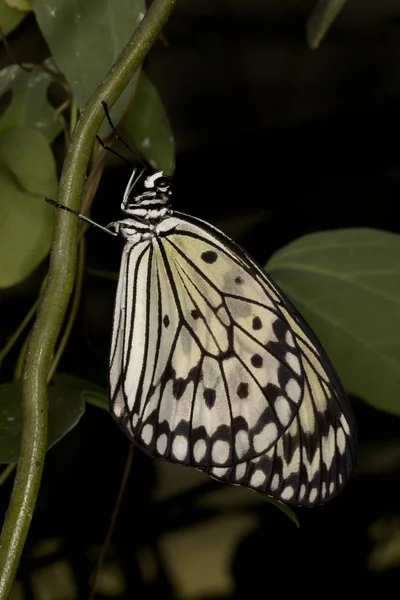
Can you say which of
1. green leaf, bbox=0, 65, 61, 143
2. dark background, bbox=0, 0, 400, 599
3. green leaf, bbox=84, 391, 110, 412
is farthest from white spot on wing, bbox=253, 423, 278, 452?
dark background, bbox=0, 0, 400, 599

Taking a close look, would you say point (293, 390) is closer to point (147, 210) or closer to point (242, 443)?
point (242, 443)

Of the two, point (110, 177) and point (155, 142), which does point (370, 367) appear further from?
point (110, 177)

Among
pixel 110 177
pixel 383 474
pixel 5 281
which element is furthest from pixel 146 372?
pixel 383 474

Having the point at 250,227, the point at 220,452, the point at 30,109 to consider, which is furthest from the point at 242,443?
the point at 250,227

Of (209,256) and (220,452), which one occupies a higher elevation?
(209,256)

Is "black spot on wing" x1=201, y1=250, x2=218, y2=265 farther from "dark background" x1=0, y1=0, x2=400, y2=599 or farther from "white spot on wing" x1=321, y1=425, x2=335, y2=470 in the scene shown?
"dark background" x1=0, y1=0, x2=400, y2=599

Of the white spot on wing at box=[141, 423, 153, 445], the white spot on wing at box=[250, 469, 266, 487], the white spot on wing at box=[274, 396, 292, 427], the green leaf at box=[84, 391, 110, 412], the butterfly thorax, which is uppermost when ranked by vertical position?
the butterfly thorax

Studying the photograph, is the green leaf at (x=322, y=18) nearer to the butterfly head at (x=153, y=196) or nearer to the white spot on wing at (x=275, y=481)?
the butterfly head at (x=153, y=196)

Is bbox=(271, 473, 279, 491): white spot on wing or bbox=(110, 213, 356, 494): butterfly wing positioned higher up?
bbox=(110, 213, 356, 494): butterfly wing
